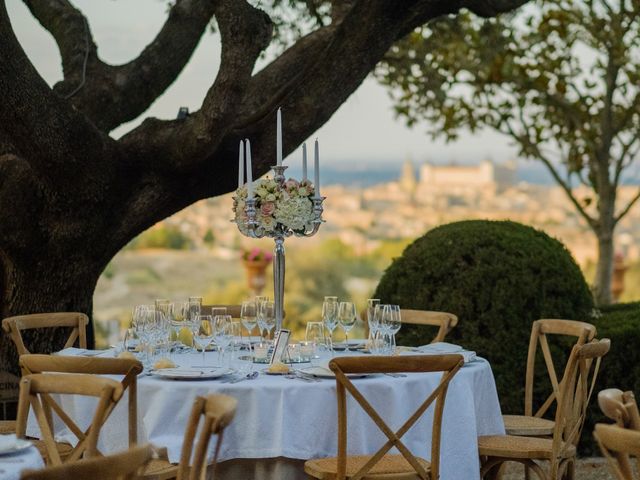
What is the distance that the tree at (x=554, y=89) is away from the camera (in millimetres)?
Result: 11172

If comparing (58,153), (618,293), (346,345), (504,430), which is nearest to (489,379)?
(504,430)

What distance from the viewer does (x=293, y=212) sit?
5320mm

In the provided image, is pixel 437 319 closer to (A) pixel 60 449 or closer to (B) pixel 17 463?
(A) pixel 60 449

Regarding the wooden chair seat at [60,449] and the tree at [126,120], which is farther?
the tree at [126,120]

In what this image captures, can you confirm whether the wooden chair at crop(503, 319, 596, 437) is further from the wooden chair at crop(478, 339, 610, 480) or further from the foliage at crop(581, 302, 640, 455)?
the foliage at crop(581, 302, 640, 455)

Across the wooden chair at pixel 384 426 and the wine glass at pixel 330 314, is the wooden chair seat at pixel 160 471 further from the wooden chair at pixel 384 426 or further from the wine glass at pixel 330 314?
the wine glass at pixel 330 314

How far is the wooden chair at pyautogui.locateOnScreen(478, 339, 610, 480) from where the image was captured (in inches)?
208

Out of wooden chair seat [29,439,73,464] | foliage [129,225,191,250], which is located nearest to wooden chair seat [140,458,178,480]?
wooden chair seat [29,439,73,464]

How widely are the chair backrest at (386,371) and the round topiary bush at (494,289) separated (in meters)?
3.14

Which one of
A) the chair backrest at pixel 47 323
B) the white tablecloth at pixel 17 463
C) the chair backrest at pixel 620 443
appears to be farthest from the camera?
the chair backrest at pixel 47 323

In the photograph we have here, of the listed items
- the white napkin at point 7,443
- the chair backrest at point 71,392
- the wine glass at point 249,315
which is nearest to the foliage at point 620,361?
the wine glass at point 249,315

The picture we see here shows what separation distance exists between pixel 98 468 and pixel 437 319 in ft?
13.3

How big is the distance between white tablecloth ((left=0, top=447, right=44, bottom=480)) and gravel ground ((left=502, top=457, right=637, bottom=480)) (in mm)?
4678

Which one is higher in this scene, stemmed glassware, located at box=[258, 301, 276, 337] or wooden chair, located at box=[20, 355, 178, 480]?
stemmed glassware, located at box=[258, 301, 276, 337]
